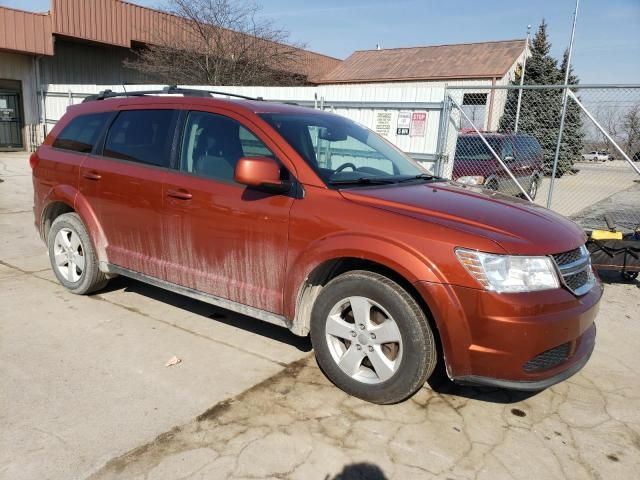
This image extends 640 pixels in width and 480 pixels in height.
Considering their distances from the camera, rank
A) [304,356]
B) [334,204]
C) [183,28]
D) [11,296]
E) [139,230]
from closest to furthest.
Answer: [334,204], [304,356], [139,230], [11,296], [183,28]

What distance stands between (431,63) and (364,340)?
24.2 meters

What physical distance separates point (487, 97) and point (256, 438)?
20220 mm

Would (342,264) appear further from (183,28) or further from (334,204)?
(183,28)

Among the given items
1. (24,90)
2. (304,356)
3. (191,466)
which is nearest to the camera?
(191,466)

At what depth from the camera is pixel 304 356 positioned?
3.72 metres

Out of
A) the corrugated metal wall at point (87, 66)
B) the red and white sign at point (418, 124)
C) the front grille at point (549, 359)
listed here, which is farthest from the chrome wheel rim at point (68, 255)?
the corrugated metal wall at point (87, 66)

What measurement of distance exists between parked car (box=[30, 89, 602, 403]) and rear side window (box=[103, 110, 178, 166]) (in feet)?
0.04

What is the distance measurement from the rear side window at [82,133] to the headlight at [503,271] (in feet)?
11.2

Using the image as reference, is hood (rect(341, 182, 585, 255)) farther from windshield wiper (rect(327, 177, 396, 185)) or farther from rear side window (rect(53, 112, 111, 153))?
rear side window (rect(53, 112, 111, 153))

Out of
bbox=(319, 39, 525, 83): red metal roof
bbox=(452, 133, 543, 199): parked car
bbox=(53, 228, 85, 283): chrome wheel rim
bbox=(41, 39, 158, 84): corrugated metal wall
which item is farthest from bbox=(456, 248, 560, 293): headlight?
bbox=(319, 39, 525, 83): red metal roof

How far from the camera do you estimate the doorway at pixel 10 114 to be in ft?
59.5

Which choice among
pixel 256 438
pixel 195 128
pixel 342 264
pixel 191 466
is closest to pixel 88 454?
pixel 191 466

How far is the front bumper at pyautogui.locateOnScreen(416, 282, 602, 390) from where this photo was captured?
2.62 m

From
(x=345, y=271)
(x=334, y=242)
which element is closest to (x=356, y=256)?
(x=334, y=242)
